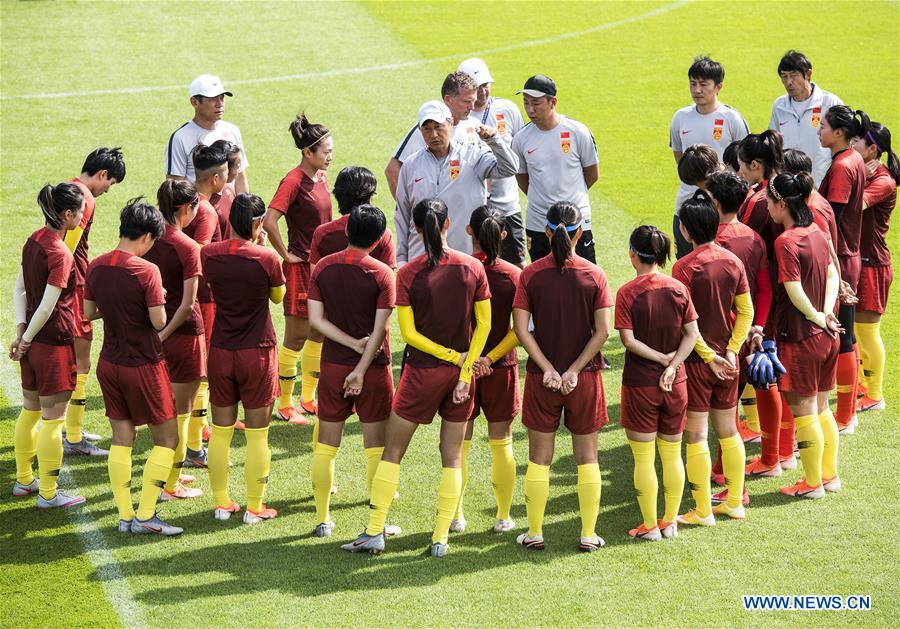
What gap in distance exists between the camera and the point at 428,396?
6938 millimetres

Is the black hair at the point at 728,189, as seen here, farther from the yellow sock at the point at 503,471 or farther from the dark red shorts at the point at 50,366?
the dark red shorts at the point at 50,366

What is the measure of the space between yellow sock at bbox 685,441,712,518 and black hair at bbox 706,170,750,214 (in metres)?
1.55

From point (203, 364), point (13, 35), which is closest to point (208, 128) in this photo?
point (203, 364)

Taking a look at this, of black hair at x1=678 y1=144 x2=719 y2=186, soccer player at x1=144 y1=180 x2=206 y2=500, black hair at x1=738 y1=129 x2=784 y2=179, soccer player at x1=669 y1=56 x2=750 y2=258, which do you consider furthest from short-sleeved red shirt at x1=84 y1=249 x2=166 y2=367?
soccer player at x1=669 y1=56 x2=750 y2=258

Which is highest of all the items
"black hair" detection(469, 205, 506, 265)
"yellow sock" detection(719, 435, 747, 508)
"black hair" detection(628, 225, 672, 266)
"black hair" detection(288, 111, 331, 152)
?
"black hair" detection(288, 111, 331, 152)

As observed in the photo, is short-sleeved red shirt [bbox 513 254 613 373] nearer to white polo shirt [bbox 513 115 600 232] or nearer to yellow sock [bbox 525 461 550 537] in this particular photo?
yellow sock [bbox 525 461 550 537]

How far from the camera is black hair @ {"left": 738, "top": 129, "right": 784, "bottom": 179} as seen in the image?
805cm

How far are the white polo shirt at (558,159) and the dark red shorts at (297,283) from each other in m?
2.13

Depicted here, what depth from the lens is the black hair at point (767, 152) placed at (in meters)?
8.05

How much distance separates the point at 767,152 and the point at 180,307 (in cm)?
415

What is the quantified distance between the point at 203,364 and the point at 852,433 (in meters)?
4.91

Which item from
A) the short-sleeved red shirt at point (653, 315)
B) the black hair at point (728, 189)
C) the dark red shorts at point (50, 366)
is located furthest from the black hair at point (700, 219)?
the dark red shorts at point (50, 366)

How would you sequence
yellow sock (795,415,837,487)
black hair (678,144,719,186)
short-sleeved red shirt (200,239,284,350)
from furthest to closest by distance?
black hair (678,144,719,186) < yellow sock (795,415,837,487) < short-sleeved red shirt (200,239,284,350)

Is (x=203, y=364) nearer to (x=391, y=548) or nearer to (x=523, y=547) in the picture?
(x=391, y=548)
